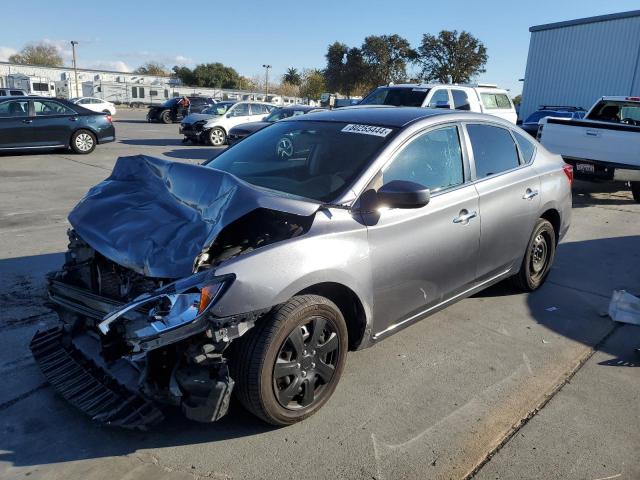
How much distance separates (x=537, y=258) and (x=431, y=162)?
79.6 inches

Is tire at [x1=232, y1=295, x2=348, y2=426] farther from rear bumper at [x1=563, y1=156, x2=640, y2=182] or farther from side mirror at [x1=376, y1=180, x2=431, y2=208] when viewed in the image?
rear bumper at [x1=563, y1=156, x2=640, y2=182]

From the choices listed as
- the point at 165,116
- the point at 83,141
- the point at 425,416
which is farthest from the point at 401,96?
the point at 165,116

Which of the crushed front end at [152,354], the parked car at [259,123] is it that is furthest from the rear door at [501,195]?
the parked car at [259,123]

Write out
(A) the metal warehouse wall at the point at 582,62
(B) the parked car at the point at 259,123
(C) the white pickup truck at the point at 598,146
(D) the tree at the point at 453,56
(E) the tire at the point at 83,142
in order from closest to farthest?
(C) the white pickup truck at the point at 598,146, (E) the tire at the point at 83,142, (B) the parked car at the point at 259,123, (A) the metal warehouse wall at the point at 582,62, (D) the tree at the point at 453,56

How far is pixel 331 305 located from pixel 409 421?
2.73ft

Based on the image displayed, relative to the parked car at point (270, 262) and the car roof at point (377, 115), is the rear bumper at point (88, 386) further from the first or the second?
the car roof at point (377, 115)

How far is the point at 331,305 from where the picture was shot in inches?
117

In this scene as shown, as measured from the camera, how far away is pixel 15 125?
1366 centimetres

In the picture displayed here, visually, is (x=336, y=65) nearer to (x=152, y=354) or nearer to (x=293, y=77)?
(x=293, y=77)

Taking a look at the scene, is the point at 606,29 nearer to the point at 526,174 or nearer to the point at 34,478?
the point at 526,174

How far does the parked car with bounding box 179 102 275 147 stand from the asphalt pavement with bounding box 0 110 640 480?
13927 millimetres

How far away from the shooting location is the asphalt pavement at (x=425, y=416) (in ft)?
8.80

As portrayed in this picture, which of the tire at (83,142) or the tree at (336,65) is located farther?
the tree at (336,65)

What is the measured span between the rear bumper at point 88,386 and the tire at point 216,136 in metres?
15.9
